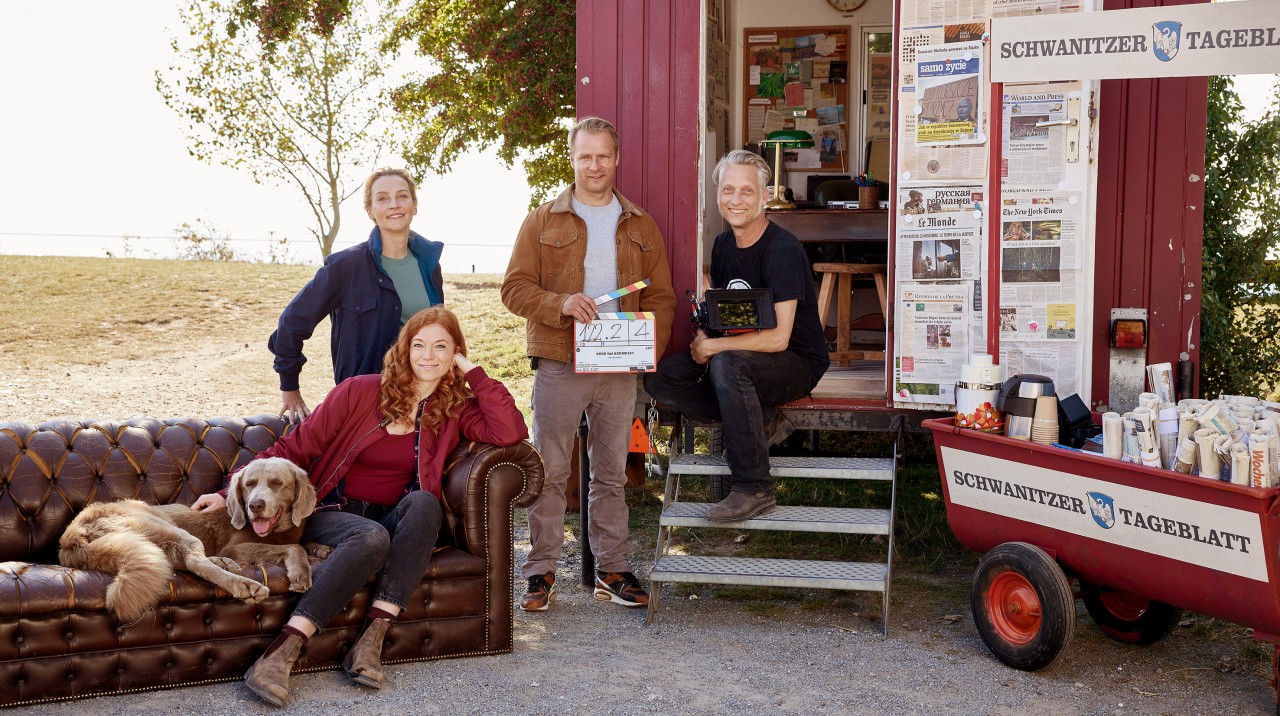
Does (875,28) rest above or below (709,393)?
above

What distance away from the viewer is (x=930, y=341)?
5.39m

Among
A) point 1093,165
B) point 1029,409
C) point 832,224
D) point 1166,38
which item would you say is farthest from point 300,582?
point 832,224

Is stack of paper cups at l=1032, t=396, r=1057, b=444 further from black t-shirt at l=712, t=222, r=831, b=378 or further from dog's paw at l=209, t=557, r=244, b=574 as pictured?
dog's paw at l=209, t=557, r=244, b=574

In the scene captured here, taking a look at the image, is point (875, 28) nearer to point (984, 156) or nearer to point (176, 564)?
point (984, 156)

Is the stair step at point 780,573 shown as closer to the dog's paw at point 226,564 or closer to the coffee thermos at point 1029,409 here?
the coffee thermos at point 1029,409

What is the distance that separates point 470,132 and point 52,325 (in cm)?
561

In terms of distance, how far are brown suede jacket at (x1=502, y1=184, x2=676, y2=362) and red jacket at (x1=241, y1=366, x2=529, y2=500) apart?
0.47 m

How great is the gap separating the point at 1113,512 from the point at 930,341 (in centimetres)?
167

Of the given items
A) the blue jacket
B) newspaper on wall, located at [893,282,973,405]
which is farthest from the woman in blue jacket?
newspaper on wall, located at [893,282,973,405]

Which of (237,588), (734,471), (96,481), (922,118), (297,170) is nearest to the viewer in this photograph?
(237,588)

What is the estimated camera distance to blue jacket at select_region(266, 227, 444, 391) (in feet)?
16.0

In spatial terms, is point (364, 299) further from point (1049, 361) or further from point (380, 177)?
point (1049, 361)

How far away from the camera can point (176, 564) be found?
3961 mm

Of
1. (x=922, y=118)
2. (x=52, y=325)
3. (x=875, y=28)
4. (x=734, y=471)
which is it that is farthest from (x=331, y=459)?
(x=52, y=325)
